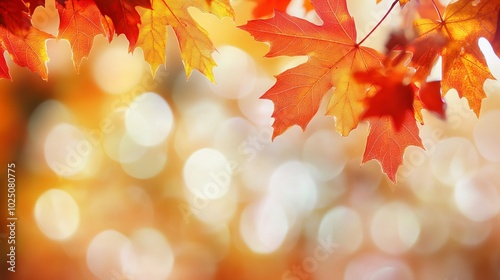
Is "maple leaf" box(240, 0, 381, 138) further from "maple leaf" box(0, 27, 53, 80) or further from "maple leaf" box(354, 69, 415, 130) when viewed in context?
"maple leaf" box(0, 27, 53, 80)

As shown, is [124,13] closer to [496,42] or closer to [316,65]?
[316,65]

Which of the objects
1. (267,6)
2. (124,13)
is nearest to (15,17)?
(124,13)

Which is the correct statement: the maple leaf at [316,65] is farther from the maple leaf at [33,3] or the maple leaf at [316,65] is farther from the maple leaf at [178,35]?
the maple leaf at [33,3]

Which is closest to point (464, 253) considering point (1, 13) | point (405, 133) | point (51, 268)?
point (51, 268)

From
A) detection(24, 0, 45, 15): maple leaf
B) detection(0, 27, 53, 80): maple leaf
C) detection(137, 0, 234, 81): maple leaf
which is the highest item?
detection(137, 0, 234, 81): maple leaf

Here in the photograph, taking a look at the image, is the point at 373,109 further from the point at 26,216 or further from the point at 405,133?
the point at 26,216

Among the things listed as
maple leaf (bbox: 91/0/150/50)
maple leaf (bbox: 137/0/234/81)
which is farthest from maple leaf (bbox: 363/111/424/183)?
maple leaf (bbox: 91/0/150/50)

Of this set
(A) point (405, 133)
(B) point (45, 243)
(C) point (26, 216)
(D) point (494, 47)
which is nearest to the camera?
(D) point (494, 47)

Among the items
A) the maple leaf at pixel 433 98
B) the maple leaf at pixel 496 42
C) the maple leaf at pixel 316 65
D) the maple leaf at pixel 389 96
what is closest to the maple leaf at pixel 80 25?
the maple leaf at pixel 316 65
